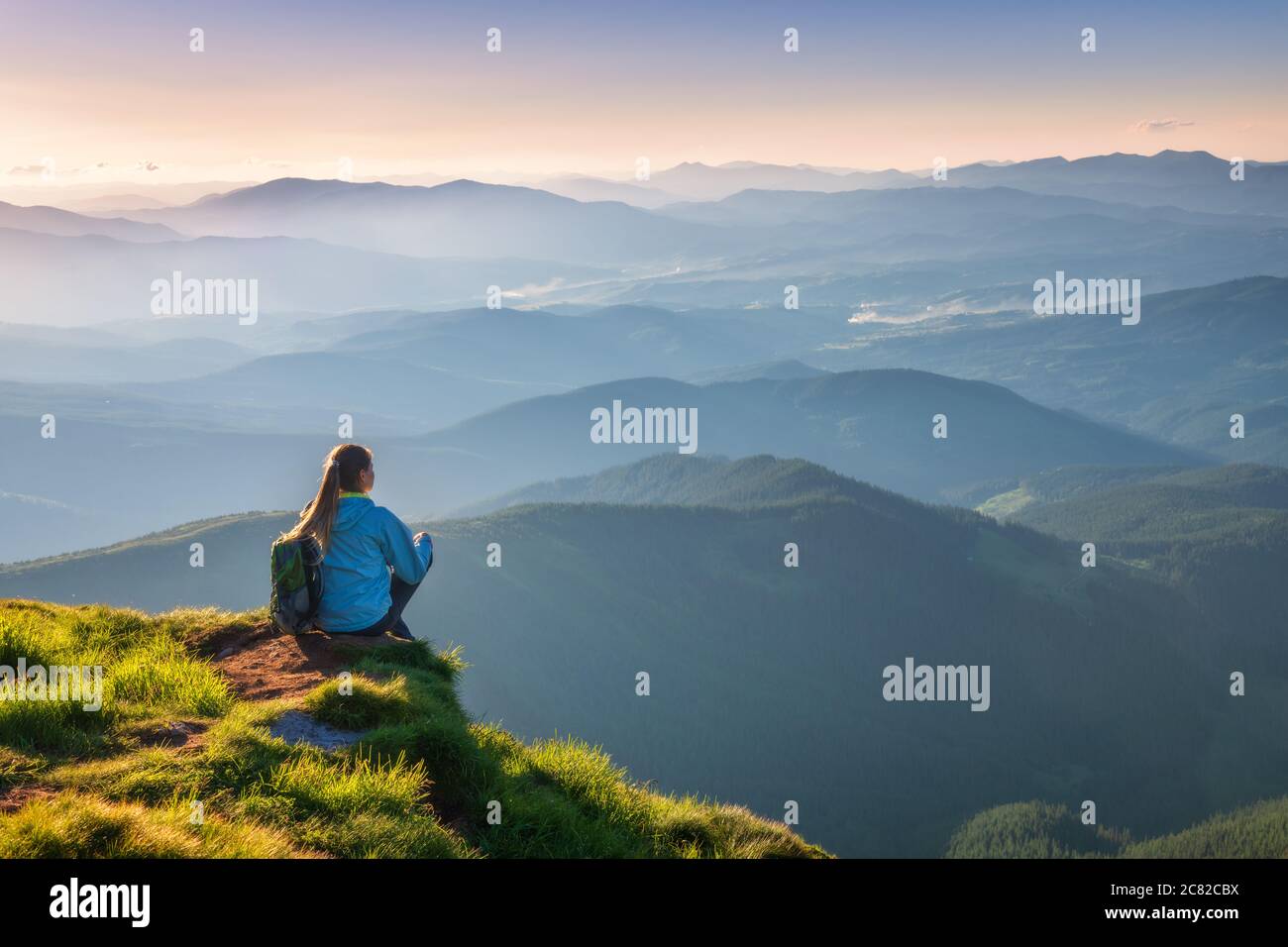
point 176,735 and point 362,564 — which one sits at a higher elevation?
point 362,564

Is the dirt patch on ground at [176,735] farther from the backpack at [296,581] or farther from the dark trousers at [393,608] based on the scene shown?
the dark trousers at [393,608]

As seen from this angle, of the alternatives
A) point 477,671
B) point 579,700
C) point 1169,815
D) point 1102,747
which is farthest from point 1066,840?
point 477,671

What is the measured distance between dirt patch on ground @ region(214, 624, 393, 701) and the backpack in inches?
13.8

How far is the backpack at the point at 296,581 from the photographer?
1177 cm

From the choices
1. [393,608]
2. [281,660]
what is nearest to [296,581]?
[281,660]

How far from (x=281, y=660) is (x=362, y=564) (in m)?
1.53

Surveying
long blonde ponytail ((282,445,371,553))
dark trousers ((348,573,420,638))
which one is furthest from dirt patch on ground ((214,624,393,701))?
long blonde ponytail ((282,445,371,553))


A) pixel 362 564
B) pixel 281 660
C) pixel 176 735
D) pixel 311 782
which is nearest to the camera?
pixel 311 782

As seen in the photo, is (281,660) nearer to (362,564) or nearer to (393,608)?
(362,564)

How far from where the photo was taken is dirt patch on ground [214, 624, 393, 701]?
10.7m

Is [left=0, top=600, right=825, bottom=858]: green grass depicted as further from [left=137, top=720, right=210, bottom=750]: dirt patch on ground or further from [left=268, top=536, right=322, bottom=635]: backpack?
[left=268, top=536, right=322, bottom=635]: backpack

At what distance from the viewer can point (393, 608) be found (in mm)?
13102
